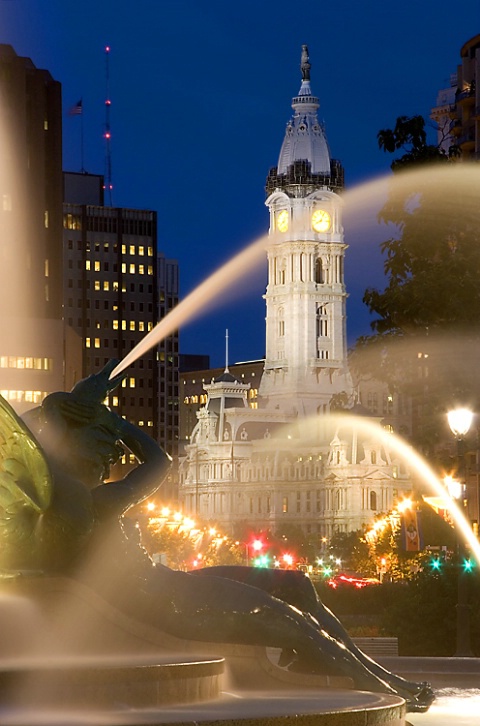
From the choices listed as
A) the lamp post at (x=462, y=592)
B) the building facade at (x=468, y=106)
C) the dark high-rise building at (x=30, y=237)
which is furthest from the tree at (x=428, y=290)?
the dark high-rise building at (x=30, y=237)

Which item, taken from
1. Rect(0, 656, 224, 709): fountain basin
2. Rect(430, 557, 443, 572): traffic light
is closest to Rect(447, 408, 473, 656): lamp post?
Rect(430, 557, 443, 572): traffic light

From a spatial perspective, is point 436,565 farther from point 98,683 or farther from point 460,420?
point 98,683

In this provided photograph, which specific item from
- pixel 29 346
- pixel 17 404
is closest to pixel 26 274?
pixel 29 346

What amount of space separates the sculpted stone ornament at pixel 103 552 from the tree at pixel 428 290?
78.5 ft

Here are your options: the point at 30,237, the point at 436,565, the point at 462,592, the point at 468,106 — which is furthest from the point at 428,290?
the point at 30,237

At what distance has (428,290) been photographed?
43875mm

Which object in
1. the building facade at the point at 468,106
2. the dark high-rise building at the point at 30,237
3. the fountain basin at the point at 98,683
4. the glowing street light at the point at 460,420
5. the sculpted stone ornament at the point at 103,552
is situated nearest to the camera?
the fountain basin at the point at 98,683

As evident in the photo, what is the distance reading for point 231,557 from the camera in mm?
113688

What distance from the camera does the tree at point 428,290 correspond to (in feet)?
144

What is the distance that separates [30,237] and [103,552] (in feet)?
365

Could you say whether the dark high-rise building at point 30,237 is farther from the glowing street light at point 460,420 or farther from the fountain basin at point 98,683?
the fountain basin at point 98,683

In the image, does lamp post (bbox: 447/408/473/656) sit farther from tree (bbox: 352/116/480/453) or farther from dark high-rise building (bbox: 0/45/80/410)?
dark high-rise building (bbox: 0/45/80/410)

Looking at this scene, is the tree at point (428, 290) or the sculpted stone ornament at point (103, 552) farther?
the tree at point (428, 290)

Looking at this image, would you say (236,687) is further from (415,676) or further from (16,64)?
(16,64)
